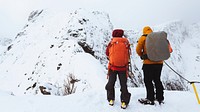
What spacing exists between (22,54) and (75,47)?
50.6 feet

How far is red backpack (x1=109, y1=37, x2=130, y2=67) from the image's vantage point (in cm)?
555

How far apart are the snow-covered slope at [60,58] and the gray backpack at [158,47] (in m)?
6.40

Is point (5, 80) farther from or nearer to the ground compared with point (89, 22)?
nearer to the ground

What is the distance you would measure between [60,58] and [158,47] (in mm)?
Answer: 20033

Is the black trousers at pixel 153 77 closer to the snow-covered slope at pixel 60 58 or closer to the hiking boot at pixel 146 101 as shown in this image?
the hiking boot at pixel 146 101

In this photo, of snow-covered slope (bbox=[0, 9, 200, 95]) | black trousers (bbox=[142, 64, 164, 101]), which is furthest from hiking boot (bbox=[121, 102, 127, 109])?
snow-covered slope (bbox=[0, 9, 200, 95])

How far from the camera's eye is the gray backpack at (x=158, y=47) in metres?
5.50

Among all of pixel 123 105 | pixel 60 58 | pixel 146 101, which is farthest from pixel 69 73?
pixel 123 105

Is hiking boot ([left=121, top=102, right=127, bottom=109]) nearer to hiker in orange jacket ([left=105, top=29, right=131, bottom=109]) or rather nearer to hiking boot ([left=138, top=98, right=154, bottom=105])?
hiker in orange jacket ([left=105, top=29, right=131, bottom=109])

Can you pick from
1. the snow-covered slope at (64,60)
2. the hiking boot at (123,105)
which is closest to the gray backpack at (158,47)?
the hiking boot at (123,105)

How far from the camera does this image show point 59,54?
84.5ft

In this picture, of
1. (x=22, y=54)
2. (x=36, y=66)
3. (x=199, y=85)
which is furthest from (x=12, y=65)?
(x=199, y=85)

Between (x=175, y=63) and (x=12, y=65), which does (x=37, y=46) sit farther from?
(x=175, y=63)

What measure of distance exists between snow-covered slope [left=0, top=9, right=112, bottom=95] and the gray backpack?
21.0 ft
